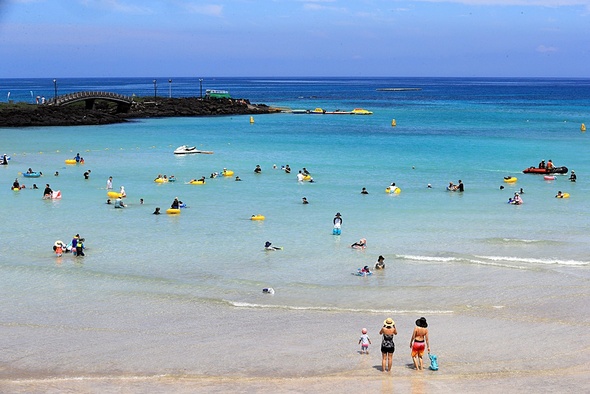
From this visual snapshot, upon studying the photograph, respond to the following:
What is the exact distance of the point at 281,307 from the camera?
24031 mm

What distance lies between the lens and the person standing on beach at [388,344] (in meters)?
18.1

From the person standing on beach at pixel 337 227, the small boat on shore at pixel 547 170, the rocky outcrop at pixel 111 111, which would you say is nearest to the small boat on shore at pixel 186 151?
the small boat on shore at pixel 547 170

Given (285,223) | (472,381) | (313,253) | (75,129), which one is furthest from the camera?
(75,129)

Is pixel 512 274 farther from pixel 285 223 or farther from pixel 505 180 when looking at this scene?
pixel 505 180

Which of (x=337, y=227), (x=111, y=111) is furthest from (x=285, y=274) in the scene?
(x=111, y=111)

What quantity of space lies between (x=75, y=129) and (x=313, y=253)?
66944 millimetres

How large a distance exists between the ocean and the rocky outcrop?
121 feet

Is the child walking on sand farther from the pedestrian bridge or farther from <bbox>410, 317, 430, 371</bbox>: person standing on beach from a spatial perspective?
the pedestrian bridge

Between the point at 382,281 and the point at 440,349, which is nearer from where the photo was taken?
the point at 440,349

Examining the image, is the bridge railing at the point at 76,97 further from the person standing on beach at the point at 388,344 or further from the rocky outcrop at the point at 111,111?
the person standing on beach at the point at 388,344

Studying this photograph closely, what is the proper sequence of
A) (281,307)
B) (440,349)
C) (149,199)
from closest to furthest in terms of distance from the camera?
(440,349) → (281,307) → (149,199)

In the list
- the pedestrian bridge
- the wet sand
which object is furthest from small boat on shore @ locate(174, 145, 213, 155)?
the wet sand

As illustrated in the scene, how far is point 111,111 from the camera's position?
113062mm

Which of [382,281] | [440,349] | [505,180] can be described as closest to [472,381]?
[440,349]
